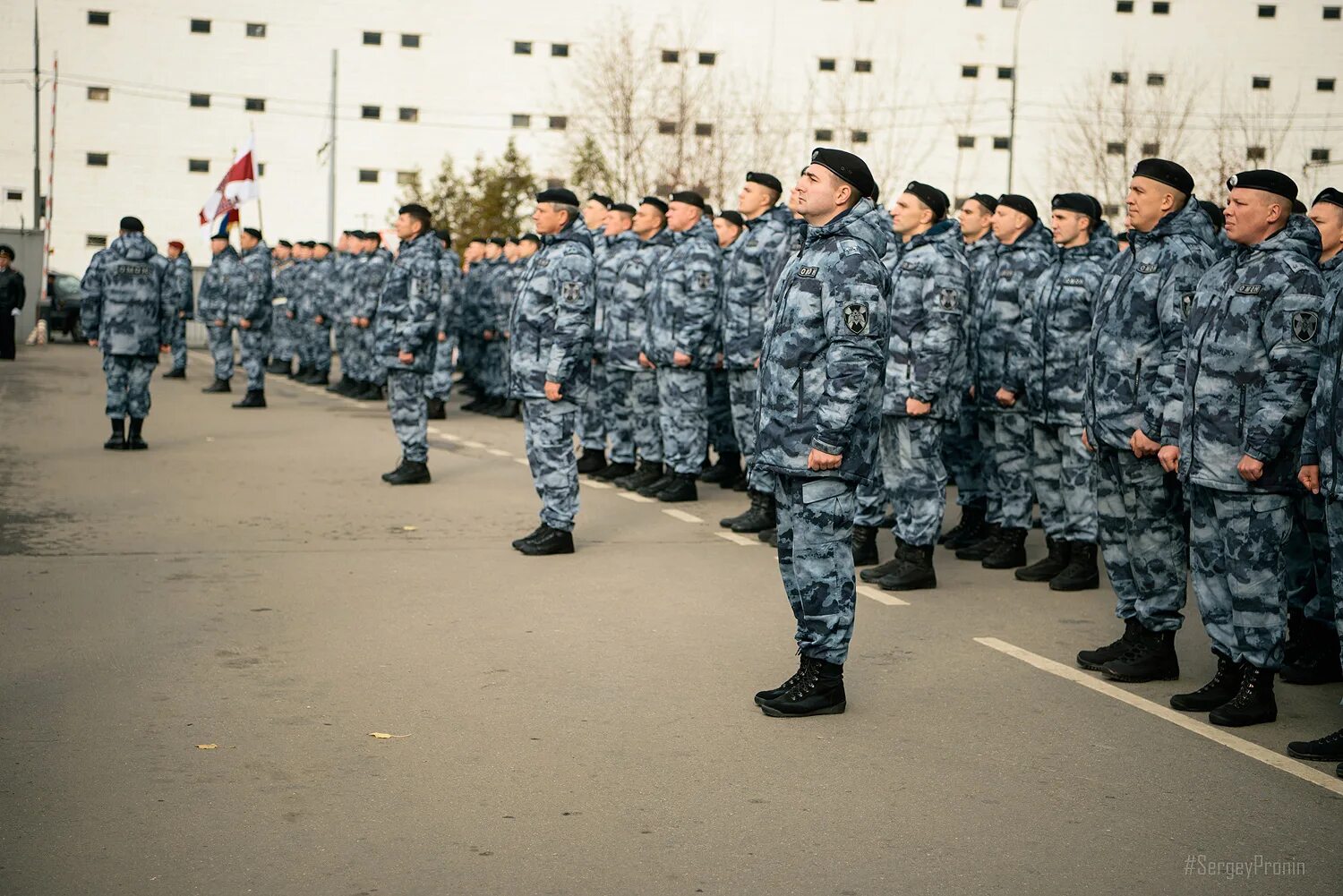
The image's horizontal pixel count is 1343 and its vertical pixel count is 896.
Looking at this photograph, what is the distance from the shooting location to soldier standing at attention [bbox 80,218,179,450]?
14.5 meters

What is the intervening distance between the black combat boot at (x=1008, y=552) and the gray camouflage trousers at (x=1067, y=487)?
257mm

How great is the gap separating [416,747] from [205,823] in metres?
0.95

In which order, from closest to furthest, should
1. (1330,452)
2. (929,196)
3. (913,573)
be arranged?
1. (1330,452)
2. (913,573)
3. (929,196)

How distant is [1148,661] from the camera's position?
6.60 m

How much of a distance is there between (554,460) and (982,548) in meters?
2.84

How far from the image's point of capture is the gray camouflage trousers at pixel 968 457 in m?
10.3

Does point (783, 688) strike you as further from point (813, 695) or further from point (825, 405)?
point (825, 405)

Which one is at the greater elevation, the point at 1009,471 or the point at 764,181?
the point at 764,181

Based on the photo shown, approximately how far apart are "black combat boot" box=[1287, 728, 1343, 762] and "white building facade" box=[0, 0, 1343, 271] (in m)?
39.8

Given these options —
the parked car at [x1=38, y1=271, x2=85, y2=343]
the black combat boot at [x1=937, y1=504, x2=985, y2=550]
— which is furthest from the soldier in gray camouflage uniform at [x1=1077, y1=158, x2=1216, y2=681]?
the parked car at [x1=38, y1=271, x2=85, y2=343]

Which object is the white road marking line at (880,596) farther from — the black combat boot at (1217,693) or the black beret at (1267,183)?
the black beret at (1267,183)

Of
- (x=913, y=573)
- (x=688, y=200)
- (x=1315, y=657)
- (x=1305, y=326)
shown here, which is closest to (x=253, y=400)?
(x=688, y=200)

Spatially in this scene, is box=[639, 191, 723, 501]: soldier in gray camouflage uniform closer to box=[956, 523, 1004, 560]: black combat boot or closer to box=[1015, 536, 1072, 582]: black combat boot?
box=[956, 523, 1004, 560]: black combat boot

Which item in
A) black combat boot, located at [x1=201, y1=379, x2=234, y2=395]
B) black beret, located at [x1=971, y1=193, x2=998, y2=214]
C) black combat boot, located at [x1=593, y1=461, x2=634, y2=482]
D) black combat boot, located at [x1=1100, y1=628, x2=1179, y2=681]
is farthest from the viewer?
black combat boot, located at [x1=201, y1=379, x2=234, y2=395]
